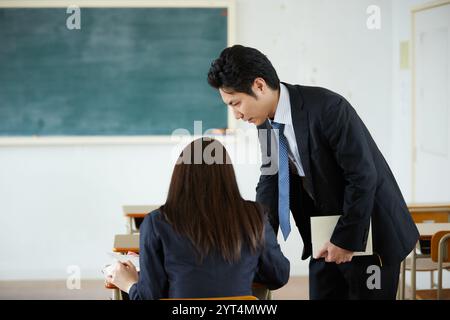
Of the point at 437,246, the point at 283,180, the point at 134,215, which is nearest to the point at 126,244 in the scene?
the point at 134,215

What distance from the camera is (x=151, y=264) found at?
1995 millimetres

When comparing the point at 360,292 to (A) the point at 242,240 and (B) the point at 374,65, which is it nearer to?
(A) the point at 242,240

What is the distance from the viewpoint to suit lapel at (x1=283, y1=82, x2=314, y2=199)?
2.21m

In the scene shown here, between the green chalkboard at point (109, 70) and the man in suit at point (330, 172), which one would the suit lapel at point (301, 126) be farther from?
the green chalkboard at point (109, 70)

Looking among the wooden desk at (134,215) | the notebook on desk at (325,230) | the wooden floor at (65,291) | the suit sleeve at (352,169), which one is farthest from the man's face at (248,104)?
the wooden floor at (65,291)

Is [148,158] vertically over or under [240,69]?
under

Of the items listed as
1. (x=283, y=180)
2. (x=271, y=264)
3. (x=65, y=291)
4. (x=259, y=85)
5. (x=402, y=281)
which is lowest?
(x=65, y=291)

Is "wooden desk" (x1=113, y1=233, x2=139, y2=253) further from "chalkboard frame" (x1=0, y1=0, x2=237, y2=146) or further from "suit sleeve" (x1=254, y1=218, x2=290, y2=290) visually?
"chalkboard frame" (x1=0, y1=0, x2=237, y2=146)

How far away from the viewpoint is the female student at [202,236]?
1950mm

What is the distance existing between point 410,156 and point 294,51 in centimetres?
118

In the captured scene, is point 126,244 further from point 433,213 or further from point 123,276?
point 433,213

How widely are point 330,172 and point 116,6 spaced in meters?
3.38

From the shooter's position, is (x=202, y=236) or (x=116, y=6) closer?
(x=202, y=236)

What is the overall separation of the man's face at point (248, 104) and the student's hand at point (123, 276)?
625 mm
